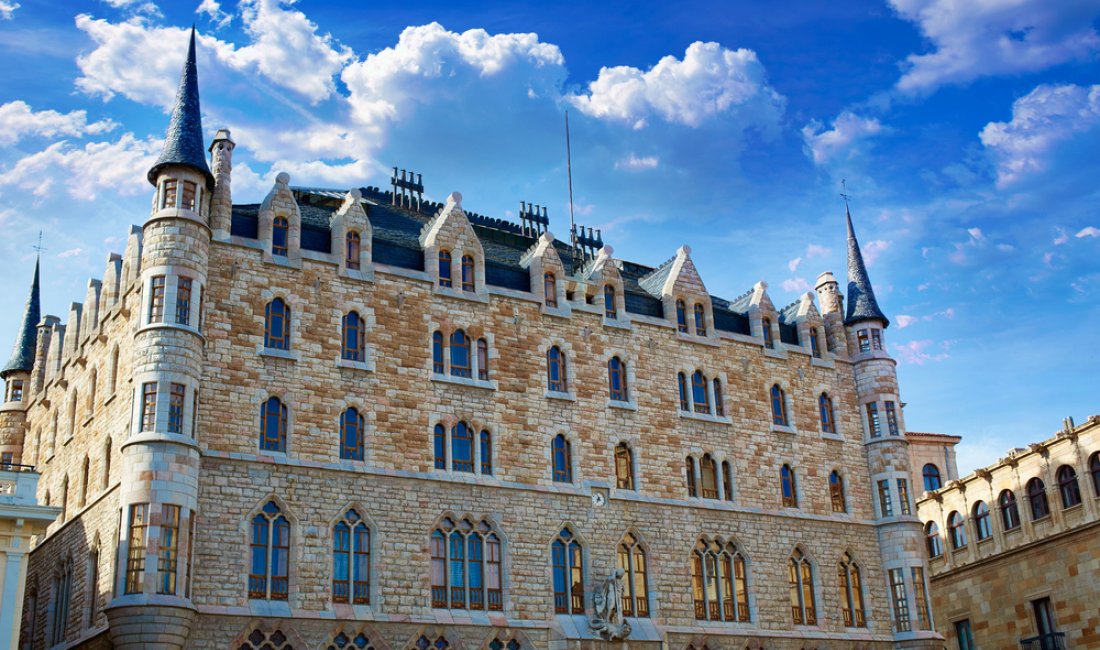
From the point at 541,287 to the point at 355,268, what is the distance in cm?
659

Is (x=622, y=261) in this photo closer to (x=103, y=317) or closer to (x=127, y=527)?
(x=103, y=317)

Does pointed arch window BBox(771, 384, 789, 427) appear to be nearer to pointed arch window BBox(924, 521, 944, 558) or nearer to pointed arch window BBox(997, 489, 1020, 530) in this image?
pointed arch window BBox(997, 489, 1020, 530)

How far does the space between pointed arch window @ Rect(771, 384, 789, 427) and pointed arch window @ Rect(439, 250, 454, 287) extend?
13.3m

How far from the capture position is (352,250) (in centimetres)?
3869

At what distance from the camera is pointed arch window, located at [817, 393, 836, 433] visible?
46.4 metres

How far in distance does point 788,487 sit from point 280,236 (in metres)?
20.0

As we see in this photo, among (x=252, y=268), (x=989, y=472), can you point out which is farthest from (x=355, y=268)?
(x=989, y=472)

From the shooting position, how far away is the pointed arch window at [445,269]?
39.9 meters

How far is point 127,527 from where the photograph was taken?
104 ft

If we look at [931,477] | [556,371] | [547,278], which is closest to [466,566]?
[556,371]

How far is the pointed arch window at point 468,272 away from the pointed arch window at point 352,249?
3658mm

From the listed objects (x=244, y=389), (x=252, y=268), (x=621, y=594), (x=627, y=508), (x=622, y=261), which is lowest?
(x=621, y=594)

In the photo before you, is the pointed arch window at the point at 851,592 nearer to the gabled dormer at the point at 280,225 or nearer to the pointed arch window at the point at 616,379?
the pointed arch window at the point at 616,379

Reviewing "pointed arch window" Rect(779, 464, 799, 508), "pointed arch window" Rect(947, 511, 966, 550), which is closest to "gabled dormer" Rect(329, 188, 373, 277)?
"pointed arch window" Rect(779, 464, 799, 508)
